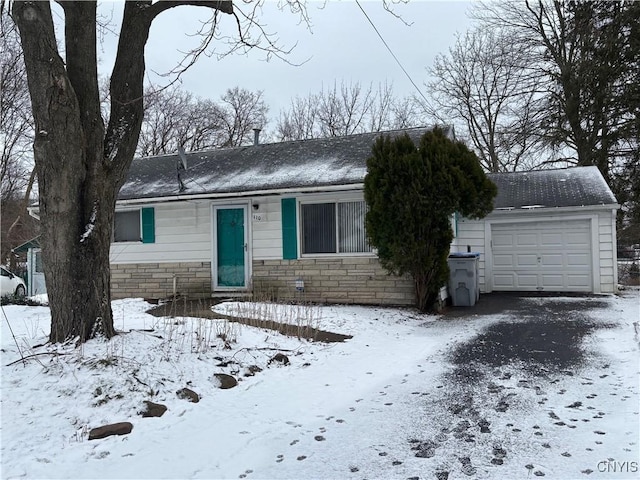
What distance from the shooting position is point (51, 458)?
10.7ft

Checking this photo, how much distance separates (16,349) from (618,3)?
21041 mm

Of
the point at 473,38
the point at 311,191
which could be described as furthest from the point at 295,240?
the point at 473,38

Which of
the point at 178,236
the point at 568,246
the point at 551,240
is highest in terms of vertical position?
the point at 178,236

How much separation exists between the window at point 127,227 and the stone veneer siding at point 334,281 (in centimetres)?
334

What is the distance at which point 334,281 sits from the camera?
34.3 feet

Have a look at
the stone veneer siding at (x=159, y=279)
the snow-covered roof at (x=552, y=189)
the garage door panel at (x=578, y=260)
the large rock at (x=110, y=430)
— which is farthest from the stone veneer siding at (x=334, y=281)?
the large rock at (x=110, y=430)

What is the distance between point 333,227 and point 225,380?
600 centimetres

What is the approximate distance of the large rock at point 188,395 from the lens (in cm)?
444

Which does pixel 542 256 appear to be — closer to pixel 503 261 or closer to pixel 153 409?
pixel 503 261

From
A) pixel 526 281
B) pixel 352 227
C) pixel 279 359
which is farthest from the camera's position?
pixel 526 281

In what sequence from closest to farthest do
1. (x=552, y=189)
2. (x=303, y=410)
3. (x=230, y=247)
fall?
(x=303, y=410)
(x=230, y=247)
(x=552, y=189)

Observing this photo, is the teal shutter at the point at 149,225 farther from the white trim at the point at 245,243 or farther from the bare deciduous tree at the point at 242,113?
the bare deciduous tree at the point at 242,113

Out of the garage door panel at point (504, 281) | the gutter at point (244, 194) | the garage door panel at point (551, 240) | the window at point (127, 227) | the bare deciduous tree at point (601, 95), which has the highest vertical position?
the bare deciduous tree at point (601, 95)

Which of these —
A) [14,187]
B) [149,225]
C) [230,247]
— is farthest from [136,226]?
[14,187]
